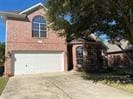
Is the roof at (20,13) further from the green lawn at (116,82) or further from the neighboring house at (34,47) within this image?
the green lawn at (116,82)

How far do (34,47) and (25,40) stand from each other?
1.30 meters

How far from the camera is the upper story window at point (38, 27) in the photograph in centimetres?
2714

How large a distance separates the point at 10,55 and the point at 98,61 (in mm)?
12041

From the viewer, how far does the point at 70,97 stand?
12.0 m

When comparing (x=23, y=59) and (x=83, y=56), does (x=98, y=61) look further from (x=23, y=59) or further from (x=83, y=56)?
(x=23, y=59)

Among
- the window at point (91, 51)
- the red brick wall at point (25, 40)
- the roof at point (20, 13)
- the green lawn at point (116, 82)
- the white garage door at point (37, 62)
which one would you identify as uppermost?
the roof at point (20, 13)

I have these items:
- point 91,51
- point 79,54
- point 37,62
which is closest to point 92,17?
point 37,62

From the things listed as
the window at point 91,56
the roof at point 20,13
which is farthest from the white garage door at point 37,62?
the roof at point 20,13

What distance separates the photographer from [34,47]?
26.8 meters

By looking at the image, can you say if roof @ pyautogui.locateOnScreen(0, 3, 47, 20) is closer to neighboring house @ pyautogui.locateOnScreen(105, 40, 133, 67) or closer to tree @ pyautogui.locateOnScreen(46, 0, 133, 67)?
tree @ pyautogui.locateOnScreen(46, 0, 133, 67)

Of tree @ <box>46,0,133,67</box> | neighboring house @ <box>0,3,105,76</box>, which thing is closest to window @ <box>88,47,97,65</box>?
neighboring house @ <box>0,3,105,76</box>

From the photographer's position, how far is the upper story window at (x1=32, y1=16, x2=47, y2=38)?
89.0 feet

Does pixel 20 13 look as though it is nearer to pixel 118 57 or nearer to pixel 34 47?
pixel 34 47

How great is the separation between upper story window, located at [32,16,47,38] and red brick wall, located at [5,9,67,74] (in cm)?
47
